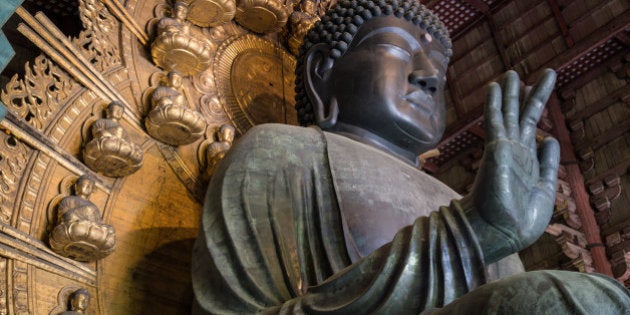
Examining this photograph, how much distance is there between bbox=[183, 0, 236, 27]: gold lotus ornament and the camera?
11.4 feet

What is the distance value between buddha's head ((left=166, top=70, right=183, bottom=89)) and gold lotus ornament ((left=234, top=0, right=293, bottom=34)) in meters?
0.66

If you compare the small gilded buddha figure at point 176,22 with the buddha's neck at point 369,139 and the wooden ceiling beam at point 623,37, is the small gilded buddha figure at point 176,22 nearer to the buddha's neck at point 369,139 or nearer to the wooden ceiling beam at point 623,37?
the buddha's neck at point 369,139

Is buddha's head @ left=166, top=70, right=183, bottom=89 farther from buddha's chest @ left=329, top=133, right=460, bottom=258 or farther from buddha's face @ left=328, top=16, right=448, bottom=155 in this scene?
buddha's chest @ left=329, top=133, right=460, bottom=258

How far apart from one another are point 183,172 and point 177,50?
522 mm

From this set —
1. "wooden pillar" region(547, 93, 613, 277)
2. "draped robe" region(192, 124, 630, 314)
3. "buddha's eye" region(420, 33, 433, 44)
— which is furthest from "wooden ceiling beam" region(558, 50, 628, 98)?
"draped robe" region(192, 124, 630, 314)

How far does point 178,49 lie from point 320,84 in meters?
0.61

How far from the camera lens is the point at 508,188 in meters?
2.00

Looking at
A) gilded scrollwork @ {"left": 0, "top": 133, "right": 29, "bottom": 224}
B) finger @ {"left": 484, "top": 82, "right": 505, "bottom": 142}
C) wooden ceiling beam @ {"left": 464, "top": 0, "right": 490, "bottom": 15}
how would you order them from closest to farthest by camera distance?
finger @ {"left": 484, "top": 82, "right": 505, "bottom": 142}
gilded scrollwork @ {"left": 0, "top": 133, "right": 29, "bottom": 224}
wooden ceiling beam @ {"left": 464, "top": 0, "right": 490, "bottom": 15}

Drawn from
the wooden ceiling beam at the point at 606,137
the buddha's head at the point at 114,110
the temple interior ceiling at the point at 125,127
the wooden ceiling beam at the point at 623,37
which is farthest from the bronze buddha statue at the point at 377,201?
the wooden ceiling beam at the point at 606,137

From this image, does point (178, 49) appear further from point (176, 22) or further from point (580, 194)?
point (580, 194)

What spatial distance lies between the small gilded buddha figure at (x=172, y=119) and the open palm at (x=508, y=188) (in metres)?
1.32

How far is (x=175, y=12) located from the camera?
11.1ft

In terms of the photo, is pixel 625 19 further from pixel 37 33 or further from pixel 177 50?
pixel 37 33

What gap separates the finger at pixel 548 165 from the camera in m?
2.16
